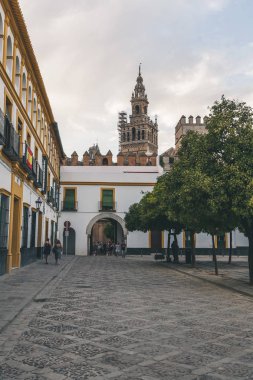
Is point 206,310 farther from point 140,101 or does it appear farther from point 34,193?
point 140,101

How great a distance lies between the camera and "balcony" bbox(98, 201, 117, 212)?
40250 mm

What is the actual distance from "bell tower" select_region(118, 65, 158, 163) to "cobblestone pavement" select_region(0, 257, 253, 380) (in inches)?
3301

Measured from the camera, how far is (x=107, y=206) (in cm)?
4041

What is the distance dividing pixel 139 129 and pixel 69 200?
2441 inches

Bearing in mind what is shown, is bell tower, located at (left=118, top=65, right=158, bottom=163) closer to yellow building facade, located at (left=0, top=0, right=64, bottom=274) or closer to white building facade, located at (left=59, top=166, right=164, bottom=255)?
white building facade, located at (left=59, top=166, right=164, bottom=255)

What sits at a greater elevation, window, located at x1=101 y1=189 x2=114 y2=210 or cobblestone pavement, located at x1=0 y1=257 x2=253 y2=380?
window, located at x1=101 y1=189 x2=114 y2=210

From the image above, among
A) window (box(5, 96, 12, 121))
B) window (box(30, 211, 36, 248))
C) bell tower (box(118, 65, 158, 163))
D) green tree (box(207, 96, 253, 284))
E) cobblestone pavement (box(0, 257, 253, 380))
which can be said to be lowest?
cobblestone pavement (box(0, 257, 253, 380))

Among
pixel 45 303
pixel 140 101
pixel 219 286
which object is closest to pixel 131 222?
pixel 219 286

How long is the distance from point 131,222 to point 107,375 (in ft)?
98.2

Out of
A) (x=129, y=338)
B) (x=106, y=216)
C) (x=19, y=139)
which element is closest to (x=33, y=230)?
(x=19, y=139)

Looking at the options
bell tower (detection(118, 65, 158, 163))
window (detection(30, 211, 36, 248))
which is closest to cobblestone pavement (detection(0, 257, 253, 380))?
window (detection(30, 211, 36, 248))

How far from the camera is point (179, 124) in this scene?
185 feet

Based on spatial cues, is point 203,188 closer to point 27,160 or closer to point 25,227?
point 27,160

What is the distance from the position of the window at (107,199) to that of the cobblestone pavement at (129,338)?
28.6 m
